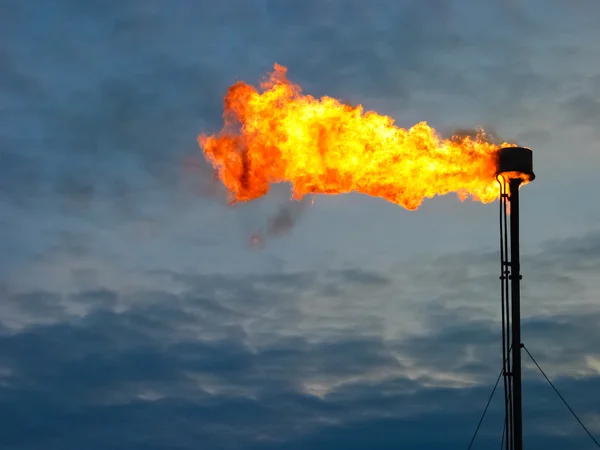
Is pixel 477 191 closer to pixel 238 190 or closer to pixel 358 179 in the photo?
pixel 358 179

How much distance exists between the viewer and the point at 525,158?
27828 millimetres

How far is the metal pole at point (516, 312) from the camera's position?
2664cm

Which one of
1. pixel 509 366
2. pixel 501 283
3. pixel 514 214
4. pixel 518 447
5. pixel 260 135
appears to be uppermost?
pixel 260 135

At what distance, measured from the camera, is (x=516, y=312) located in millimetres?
27219

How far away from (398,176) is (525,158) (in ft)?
19.1

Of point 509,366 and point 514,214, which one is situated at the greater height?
point 514,214

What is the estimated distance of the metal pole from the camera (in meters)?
26.6

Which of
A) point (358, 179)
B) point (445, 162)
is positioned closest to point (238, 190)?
point (358, 179)

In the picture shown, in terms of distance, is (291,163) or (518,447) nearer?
(518,447)

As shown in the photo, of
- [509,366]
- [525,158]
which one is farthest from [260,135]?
[509,366]

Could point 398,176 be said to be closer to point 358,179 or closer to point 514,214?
point 358,179

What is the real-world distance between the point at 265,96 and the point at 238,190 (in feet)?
13.9

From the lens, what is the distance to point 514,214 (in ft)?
91.2

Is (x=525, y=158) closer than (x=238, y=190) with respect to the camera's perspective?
Yes
